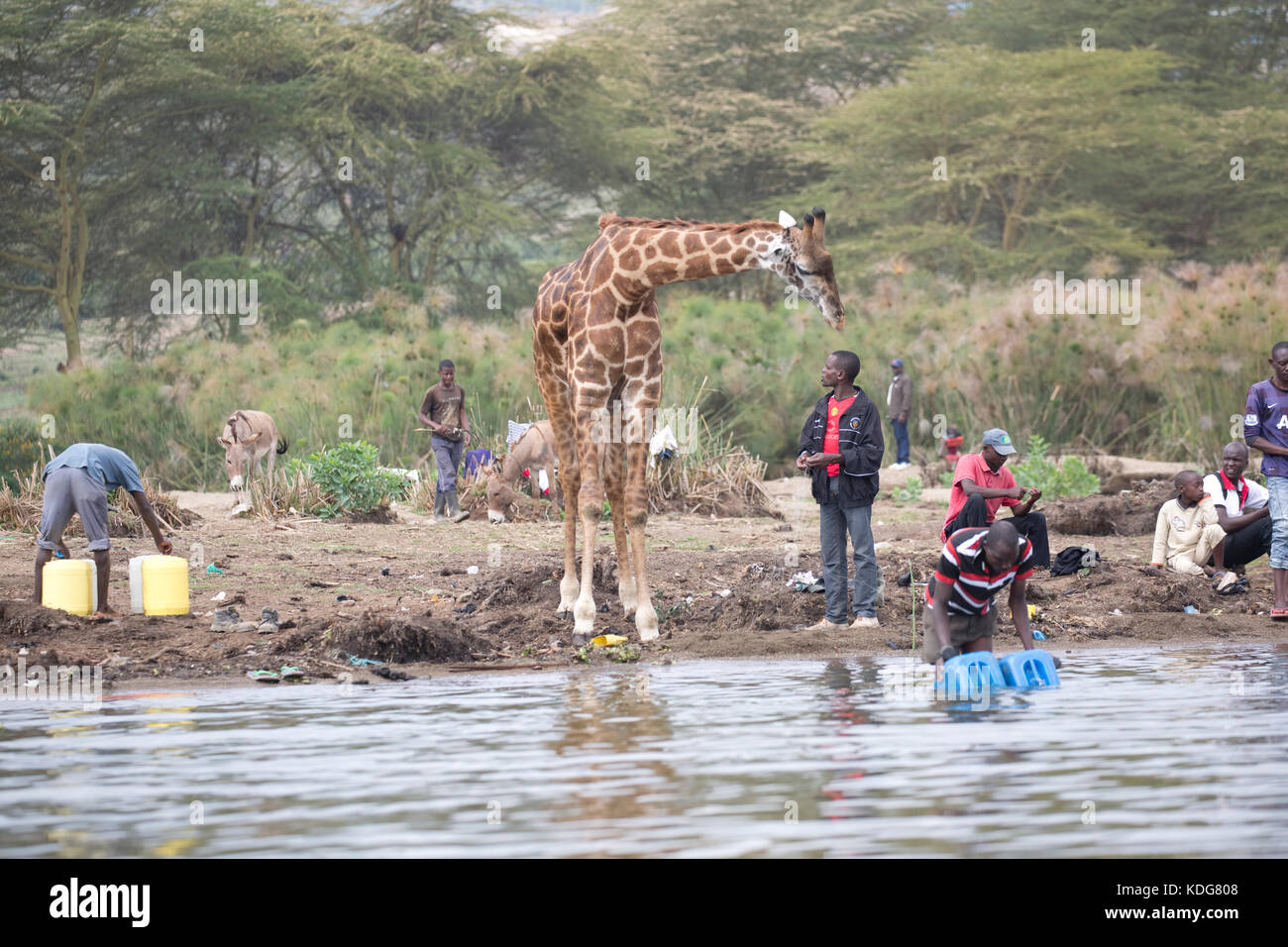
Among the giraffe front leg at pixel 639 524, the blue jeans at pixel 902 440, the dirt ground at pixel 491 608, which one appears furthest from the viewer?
the blue jeans at pixel 902 440

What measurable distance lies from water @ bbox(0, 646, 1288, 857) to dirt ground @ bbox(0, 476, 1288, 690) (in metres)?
1.09

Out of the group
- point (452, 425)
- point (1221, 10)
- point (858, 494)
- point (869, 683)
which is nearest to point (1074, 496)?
point (452, 425)

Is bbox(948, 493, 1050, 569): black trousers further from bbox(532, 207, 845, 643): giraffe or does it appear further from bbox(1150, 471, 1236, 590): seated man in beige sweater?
bbox(532, 207, 845, 643): giraffe

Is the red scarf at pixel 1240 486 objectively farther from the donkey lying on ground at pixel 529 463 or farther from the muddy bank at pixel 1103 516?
the donkey lying on ground at pixel 529 463

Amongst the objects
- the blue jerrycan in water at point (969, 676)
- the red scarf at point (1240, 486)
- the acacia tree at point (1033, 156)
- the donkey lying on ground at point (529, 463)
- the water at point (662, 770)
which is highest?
the acacia tree at point (1033, 156)

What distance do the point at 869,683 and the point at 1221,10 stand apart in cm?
4528

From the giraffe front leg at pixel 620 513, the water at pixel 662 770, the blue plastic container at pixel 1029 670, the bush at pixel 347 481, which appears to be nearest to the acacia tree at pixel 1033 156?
the bush at pixel 347 481

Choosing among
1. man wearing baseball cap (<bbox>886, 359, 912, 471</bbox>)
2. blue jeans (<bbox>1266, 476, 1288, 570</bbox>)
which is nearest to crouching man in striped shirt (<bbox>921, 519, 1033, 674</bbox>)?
blue jeans (<bbox>1266, 476, 1288, 570</bbox>)

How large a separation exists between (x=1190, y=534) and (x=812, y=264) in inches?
188

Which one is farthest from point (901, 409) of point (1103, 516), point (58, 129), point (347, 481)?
point (58, 129)

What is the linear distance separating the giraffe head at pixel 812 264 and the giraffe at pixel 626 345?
0.08 m

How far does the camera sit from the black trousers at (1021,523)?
1080cm

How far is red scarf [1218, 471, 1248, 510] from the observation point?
13789mm

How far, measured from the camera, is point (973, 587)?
9891 millimetres
